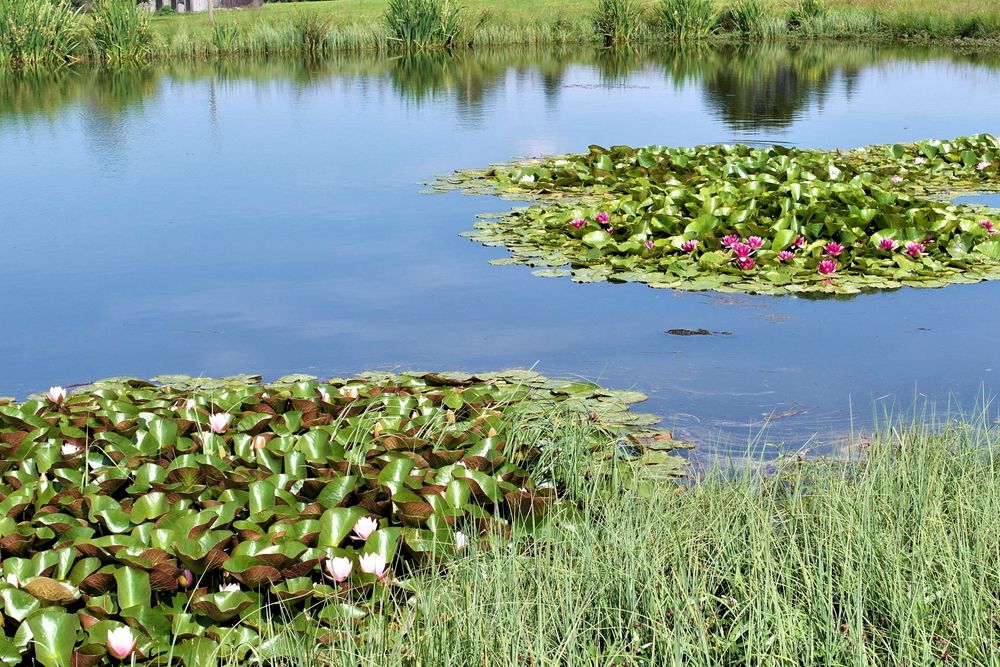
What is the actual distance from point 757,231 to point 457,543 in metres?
5.32

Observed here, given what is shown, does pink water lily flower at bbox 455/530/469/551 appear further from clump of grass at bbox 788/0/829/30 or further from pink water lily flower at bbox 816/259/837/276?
clump of grass at bbox 788/0/829/30

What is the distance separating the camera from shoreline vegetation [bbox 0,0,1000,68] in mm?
26875

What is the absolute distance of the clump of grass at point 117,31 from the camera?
27.3 metres

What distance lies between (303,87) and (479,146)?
868 centimetres

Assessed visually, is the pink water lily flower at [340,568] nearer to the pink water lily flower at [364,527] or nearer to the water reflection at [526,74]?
the pink water lily flower at [364,527]

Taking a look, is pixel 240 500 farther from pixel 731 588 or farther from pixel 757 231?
pixel 757 231

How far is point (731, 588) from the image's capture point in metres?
3.58

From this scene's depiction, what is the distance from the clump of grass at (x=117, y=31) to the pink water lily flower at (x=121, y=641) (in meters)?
26.0

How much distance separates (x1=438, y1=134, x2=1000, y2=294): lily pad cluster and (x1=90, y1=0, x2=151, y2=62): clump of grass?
18.8 metres

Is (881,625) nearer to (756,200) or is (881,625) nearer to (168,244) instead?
(756,200)

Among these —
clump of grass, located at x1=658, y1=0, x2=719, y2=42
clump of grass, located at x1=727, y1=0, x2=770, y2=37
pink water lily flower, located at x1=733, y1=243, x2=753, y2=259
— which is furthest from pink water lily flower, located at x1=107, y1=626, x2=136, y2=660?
clump of grass, located at x1=727, y1=0, x2=770, y2=37

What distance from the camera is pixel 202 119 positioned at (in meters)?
18.1

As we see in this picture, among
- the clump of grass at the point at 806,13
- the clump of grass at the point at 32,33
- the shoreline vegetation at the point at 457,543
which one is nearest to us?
the shoreline vegetation at the point at 457,543

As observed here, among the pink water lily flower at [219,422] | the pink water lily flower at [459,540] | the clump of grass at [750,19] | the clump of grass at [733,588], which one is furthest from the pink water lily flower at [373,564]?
the clump of grass at [750,19]
